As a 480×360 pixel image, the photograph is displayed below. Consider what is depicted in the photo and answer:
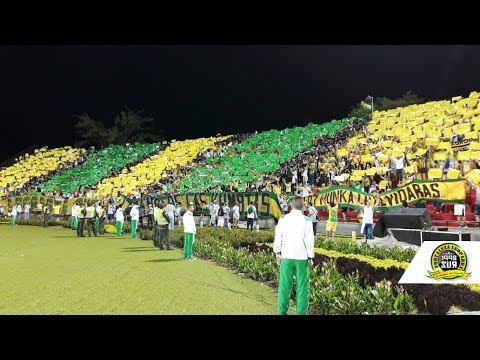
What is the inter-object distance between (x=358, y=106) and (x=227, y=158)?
15.5 feet

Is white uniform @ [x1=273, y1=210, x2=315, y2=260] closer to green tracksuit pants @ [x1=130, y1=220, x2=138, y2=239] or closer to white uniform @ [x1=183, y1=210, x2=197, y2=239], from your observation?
white uniform @ [x1=183, y1=210, x2=197, y2=239]

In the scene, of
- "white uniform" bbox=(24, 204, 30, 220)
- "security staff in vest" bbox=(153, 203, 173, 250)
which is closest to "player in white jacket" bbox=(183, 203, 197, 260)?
"security staff in vest" bbox=(153, 203, 173, 250)

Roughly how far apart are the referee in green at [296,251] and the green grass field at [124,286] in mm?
664

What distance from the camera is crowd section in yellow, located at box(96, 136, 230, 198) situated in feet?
45.9

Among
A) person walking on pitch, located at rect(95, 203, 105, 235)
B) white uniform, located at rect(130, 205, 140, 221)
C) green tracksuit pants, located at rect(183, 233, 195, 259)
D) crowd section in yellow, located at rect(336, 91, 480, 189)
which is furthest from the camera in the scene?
person walking on pitch, located at rect(95, 203, 105, 235)

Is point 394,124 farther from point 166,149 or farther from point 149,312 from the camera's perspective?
point 149,312

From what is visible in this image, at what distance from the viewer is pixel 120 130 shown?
13.3m

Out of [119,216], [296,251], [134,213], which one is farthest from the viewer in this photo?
[119,216]

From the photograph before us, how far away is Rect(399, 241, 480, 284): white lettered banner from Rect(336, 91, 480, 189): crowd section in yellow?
4176mm

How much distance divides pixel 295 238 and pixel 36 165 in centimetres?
1080

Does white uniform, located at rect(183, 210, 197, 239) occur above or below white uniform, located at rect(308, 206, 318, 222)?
below

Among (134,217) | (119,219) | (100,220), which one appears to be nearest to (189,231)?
(134,217)

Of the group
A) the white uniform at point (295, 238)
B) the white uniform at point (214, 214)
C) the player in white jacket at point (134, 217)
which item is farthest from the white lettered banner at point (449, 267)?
the player in white jacket at point (134, 217)

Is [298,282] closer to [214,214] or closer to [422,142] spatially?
[214,214]
